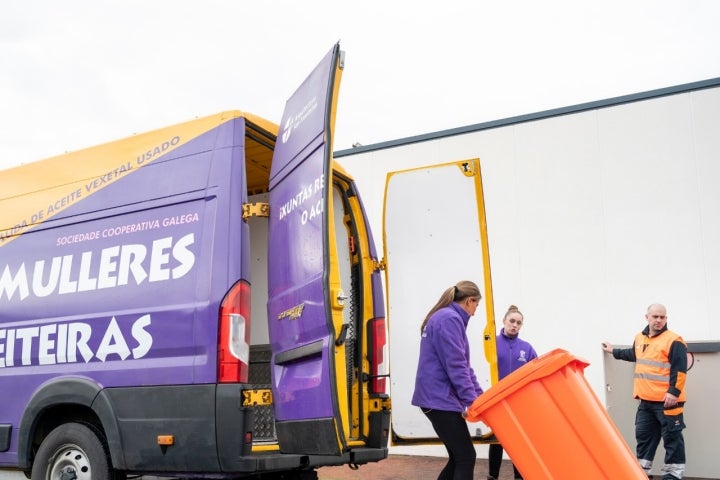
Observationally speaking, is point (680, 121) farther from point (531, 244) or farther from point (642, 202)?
point (531, 244)

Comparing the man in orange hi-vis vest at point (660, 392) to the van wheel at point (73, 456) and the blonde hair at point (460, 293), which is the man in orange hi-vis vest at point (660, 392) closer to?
the blonde hair at point (460, 293)

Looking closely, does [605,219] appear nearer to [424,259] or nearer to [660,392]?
[660,392]

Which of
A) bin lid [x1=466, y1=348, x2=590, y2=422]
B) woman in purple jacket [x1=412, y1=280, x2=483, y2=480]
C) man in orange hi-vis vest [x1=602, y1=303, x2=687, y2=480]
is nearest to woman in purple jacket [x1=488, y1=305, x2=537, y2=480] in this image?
man in orange hi-vis vest [x1=602, y1=303, x2=687, y2=480]

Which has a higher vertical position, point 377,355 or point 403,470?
point 377,355

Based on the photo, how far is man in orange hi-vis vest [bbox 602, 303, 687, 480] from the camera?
6.11 meters

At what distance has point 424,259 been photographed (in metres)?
5.39

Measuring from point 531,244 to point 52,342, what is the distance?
17.2 ft

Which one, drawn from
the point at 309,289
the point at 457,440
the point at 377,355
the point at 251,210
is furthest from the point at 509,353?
the point at 251,210

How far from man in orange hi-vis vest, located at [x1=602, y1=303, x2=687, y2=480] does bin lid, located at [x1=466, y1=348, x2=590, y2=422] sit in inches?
114

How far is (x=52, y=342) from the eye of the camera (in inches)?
179

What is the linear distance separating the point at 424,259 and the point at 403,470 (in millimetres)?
3080

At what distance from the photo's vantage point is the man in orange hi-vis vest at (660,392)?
611 centimetres

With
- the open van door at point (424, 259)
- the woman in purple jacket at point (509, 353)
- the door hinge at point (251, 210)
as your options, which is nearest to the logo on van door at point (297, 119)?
the door hinge at point (251, 210)

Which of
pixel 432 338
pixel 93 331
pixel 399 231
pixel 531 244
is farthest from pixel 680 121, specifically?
pixel 93 331
